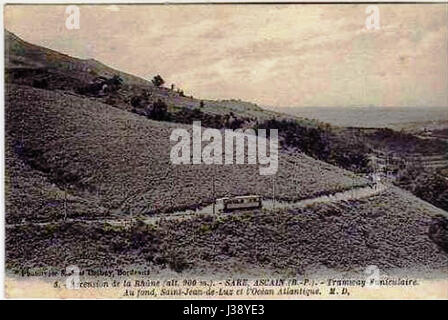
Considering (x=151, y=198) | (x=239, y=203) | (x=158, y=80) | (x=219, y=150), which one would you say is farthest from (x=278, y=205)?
(x=158, y=80)

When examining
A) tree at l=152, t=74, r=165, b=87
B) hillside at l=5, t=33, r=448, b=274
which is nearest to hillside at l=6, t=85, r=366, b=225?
hillside at l=5, t=33, r=448, b=274

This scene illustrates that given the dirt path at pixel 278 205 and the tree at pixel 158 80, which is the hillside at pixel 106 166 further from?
the tree at pixel 158 80

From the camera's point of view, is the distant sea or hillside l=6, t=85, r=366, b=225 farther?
the distant sea

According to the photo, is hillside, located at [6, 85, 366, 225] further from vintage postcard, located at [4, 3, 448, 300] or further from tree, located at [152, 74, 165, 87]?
tree, located at [152, 74, 165, 87]

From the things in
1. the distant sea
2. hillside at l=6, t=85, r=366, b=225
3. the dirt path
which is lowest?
the dirt path

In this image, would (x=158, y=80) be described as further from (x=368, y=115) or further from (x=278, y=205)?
(x=368, y=115)

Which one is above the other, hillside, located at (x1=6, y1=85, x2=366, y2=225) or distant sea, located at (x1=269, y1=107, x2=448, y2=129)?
distant sea, located at (x1=269, y1=107, x2=448, y2=129)
